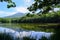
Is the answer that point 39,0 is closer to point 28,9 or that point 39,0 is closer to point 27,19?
point 28,9

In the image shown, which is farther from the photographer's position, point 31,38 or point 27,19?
point 27,19

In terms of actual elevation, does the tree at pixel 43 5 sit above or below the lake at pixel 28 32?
above

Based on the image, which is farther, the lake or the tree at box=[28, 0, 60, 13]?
the tree at box=[28, 0, 60, 13]

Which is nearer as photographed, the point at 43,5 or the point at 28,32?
the point at 28,32

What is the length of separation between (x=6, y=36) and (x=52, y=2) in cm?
862

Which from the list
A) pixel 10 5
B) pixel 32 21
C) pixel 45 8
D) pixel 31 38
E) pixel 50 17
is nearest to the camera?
pixel 31 38

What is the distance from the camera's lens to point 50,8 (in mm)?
20141

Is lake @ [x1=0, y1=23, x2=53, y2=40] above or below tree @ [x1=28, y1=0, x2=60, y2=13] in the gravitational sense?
below

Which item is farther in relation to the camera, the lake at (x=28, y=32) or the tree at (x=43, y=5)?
the tree at (x=43, y=5)

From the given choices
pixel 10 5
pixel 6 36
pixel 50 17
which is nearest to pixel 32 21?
pixel 50 17

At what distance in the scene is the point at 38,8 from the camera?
1986 cm

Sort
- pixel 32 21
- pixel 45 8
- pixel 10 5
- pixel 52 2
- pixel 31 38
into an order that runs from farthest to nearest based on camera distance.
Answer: pixel 32 21 → pixel 45 8 → pixel 52 2 → pixel 10 5 → pixel 31 38

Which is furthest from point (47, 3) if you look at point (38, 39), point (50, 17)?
point (50, 17)

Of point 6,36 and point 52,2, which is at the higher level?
point 52,2
